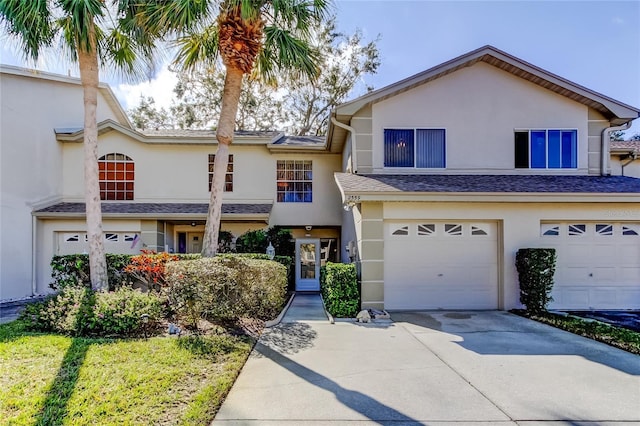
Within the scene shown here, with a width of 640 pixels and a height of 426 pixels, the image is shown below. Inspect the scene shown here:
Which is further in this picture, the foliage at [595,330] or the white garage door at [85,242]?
the white garage door at [85,242]

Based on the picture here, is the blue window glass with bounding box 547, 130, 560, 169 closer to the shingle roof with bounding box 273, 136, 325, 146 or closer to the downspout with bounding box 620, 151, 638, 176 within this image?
the downspout with bounding box 620, 151, 638, 176

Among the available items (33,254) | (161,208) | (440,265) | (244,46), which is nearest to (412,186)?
(440,265)

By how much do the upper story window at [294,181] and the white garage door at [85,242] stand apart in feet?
19.3

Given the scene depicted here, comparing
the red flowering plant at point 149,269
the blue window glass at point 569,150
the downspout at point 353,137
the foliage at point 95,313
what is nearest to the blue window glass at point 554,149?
the blue window glass at point 569,150

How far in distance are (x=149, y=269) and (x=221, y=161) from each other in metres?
3.29

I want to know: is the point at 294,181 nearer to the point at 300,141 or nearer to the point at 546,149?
the point at 300,141

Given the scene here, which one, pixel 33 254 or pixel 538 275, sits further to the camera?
pixel 33 254

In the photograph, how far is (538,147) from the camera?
1180 cm

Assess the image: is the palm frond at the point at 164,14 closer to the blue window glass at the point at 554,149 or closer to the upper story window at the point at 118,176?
the upper story window at the point at 118,176

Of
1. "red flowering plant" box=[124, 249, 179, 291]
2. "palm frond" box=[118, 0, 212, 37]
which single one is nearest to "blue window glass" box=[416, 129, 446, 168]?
"palm frond" box=[118, 0, 212, 37]

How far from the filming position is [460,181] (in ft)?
35.9

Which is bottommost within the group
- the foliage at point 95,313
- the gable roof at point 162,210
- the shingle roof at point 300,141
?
the foliage at point 95,313

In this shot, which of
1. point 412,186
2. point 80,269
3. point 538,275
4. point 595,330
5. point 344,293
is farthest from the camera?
point 412,186

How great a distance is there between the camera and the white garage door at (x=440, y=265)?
10375 millimetres
